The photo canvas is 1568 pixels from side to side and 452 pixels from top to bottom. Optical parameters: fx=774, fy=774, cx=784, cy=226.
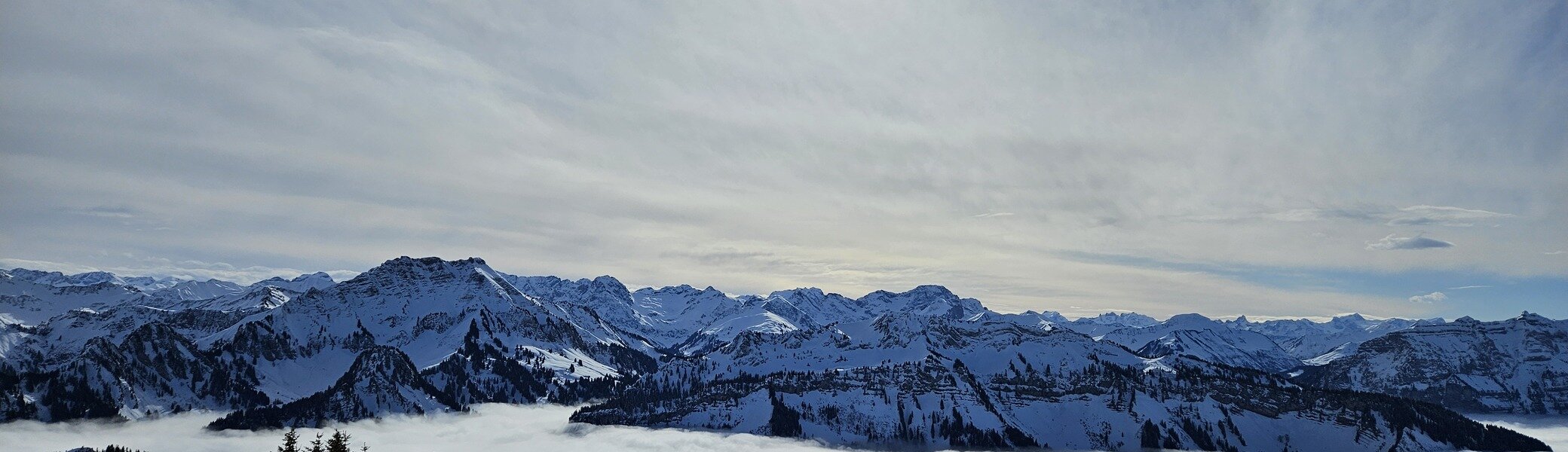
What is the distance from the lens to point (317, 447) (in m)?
118
